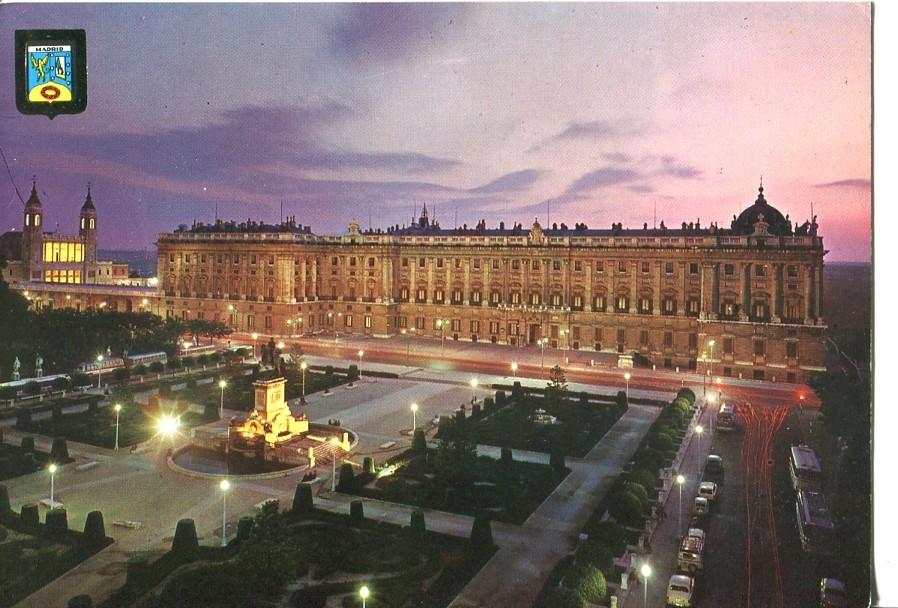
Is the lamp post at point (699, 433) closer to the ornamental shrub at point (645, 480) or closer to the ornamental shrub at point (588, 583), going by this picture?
the ornamental shrub at point (645, 480)

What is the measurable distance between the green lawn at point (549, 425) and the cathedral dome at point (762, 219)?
2759 cm

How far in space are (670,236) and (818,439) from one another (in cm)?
3273

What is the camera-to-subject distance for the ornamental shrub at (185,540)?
77.4 ft

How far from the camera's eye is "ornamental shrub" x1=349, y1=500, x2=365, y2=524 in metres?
27.0

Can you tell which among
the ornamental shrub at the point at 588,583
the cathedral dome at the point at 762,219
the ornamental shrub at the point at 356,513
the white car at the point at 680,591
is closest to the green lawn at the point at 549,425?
the ornamental shrub at the point at 356,513

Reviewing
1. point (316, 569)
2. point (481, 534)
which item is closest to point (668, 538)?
point (481, 534)

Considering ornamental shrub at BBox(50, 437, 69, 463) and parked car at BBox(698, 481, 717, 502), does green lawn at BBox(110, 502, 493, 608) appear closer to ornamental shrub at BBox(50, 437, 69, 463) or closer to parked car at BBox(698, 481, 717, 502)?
parked car at BBox(698, 481, 717, 502)

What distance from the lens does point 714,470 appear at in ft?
109

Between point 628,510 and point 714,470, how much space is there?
8969 millimetres

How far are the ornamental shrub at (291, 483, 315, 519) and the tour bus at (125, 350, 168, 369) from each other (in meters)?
37.6

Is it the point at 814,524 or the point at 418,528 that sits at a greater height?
the point at 814,524

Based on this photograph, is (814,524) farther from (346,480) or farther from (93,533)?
(93,533)

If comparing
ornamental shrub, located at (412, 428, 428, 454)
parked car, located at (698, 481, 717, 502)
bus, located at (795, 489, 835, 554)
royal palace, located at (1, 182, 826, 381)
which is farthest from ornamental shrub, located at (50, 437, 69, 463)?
royal palace, located at (1, 182, 826, 381)

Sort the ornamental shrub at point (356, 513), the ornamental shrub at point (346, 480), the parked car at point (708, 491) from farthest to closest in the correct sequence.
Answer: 1. the ornamental shrub at point (346, 480)
2. the parked car at point (708, 491)
3. the ornamental shrub at point (356, 513)
